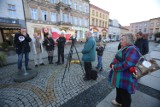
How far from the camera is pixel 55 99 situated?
2.31 m

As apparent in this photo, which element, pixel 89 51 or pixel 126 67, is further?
pixel 89 51

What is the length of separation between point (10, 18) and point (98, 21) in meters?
22.8

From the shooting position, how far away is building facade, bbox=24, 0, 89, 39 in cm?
1457

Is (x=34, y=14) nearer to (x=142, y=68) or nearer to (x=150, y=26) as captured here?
(x=142, y=68)

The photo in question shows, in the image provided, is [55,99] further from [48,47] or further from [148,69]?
[48,47]

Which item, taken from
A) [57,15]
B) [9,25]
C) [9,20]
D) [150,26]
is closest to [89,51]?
[9,25]

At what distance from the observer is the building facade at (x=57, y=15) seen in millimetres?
14570

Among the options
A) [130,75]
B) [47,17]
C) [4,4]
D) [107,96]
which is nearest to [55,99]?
[107,96]

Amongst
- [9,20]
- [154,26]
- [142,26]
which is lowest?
[9,20]

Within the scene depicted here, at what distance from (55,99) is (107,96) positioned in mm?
1409

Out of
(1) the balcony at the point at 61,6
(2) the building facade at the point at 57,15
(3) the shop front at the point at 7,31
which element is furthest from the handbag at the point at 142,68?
(1) the balcony at the point at 61,6

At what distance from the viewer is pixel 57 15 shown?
18.0 m

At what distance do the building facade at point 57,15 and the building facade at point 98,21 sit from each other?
2.36m

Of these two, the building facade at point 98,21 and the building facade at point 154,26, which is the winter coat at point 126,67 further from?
the building facade at point 154,26
